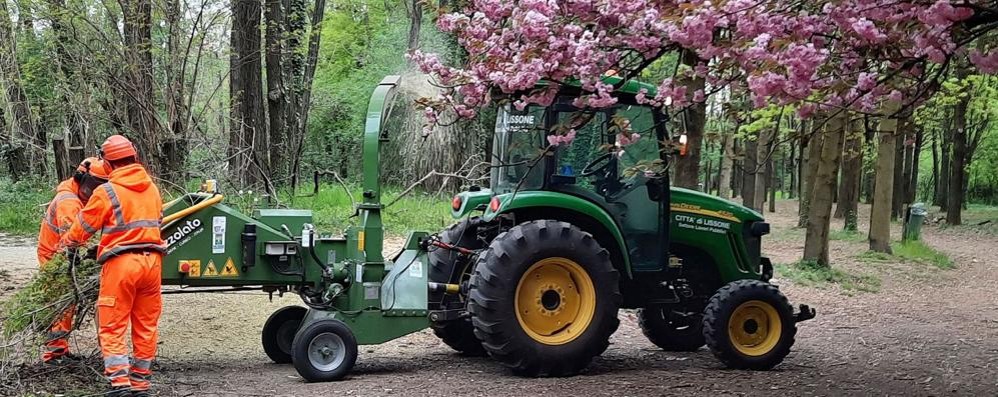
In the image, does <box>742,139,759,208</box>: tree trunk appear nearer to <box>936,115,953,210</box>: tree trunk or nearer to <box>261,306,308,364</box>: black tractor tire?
<box>936,115,953,210</box>: tree trunk

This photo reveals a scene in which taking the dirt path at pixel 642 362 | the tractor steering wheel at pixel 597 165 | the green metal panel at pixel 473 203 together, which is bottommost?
the dirt path at pixel 642 362

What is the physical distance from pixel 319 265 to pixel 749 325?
3570 millimetres

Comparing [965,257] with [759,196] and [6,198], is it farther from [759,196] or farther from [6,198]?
[6,198]

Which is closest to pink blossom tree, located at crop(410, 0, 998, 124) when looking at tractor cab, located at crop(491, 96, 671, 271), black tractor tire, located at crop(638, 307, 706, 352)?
tractor cab, located at crop(491, 96, 671, 271)

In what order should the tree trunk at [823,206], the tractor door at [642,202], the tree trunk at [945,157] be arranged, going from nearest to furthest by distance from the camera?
the tractor door at [642,202], the tree trunk at [823,206], the tree trunk at [945,157]

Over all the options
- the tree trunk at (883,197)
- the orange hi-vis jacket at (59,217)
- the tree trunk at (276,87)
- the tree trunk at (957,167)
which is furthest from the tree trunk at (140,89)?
the tree trunk at (957,167)

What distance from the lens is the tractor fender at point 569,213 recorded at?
742cm

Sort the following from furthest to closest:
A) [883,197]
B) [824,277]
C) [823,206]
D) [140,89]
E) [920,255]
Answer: [920,255]
[883,197]
[823,206]
[824,277]
[140,89]

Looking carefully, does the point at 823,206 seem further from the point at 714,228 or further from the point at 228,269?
the point at 228,269

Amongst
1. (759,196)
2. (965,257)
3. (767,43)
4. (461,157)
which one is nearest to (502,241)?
(767,43)

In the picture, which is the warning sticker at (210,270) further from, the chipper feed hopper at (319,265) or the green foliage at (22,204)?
the green foliage at (22,204)

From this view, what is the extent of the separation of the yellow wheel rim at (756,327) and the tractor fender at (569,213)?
40.6 inches

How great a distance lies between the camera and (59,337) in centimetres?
654

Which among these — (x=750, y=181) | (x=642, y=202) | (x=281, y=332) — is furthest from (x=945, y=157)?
(x=281, y=332)
